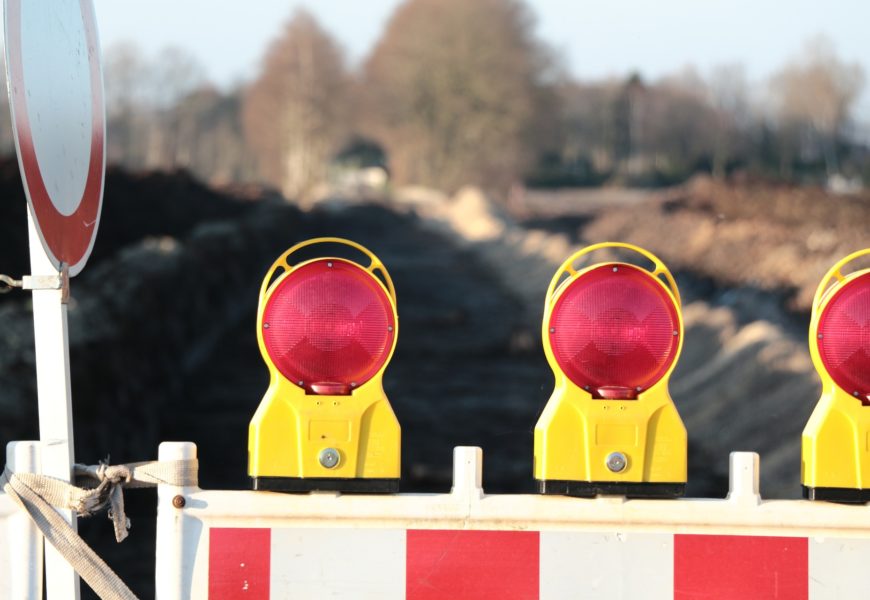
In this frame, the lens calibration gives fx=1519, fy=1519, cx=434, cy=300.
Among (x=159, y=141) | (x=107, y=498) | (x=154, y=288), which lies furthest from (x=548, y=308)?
(x=159, y=141)

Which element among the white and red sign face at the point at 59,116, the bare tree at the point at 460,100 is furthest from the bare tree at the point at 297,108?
the white and red sign face at the point at 59,116

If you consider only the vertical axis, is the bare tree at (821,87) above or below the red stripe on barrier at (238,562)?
above

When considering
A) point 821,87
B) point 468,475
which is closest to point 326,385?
point 468,475

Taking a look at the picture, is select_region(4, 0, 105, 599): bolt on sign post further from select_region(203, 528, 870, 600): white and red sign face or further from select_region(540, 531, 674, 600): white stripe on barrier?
select_region(540, 531, 674, 600): white stripe on barrier

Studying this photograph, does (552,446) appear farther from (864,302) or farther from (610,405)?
(864,302)

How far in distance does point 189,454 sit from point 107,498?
185 millimetres

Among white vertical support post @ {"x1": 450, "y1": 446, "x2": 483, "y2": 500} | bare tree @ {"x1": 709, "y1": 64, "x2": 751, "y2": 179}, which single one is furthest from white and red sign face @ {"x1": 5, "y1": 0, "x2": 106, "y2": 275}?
bare tree @ {"x1": 709, "y1": 64, "x2": 751, "y2": 179}

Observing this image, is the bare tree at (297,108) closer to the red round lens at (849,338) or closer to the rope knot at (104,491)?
the rope knot at (104,491)

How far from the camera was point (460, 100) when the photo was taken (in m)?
84.6

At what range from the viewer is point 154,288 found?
14.9 metres

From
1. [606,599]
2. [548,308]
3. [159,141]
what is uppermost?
[159,141]

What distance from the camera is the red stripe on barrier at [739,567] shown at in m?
2.40

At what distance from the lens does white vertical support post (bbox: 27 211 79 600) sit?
2.51m

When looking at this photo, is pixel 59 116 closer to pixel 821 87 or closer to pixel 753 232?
pixel 753 232
